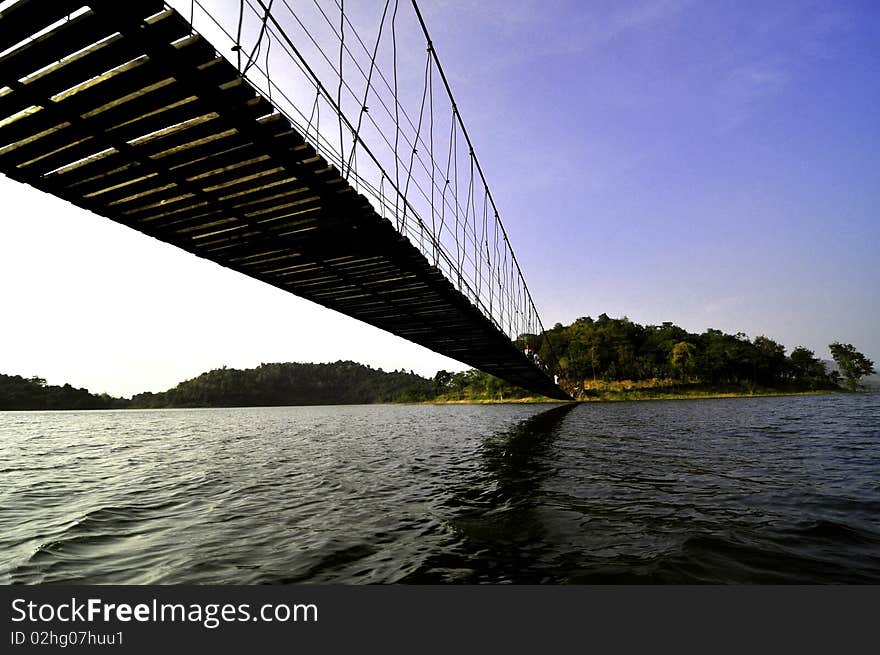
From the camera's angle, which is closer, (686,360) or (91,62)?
(91,62)

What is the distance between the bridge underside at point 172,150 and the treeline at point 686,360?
239 feet

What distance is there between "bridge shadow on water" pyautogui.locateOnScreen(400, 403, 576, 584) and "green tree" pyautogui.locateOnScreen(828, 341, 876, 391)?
376 ft

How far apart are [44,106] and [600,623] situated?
7116mm

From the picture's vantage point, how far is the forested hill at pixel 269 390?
6599 inches

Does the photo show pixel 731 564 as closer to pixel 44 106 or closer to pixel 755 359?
pixel 44 106

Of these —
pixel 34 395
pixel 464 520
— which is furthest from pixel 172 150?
pixel 34 395

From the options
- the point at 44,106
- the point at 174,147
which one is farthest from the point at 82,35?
the point at 174,147

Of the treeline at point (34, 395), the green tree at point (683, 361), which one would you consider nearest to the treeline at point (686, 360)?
the green tree at point (683, 361)

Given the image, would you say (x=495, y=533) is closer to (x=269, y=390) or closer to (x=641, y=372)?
(x=641, y=372)

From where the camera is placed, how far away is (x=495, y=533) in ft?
18.8

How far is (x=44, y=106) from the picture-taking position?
414 centimetres

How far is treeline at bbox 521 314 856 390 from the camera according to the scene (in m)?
86.1

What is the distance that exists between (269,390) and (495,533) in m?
193

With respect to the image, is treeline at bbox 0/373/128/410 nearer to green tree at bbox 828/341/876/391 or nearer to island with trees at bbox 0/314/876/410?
island with trees at bbox 0/314/876/410
